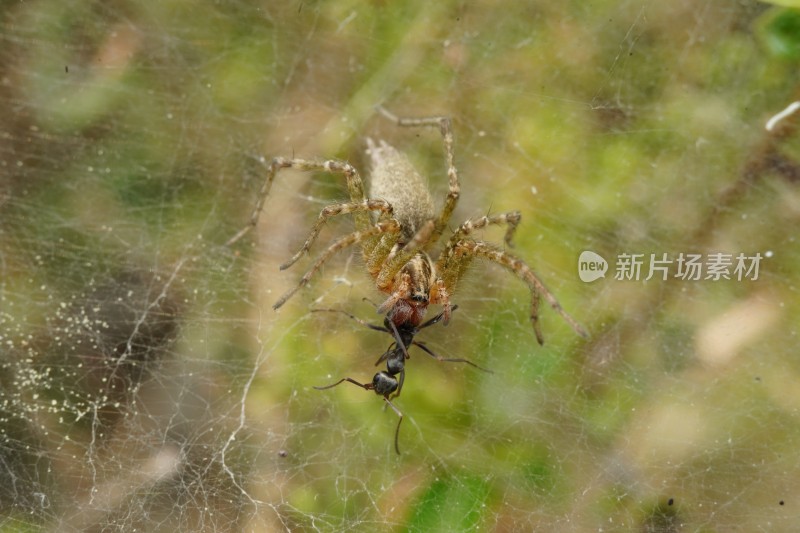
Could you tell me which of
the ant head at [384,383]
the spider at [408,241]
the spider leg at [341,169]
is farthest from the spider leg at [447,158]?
the ant head at [384,383]

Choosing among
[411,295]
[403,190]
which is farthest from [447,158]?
[411,295]

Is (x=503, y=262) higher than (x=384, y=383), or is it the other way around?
(x=503, y=262)

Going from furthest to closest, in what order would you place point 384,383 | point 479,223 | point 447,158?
1. point 447,158
2. point 479,223
3. point 384,383

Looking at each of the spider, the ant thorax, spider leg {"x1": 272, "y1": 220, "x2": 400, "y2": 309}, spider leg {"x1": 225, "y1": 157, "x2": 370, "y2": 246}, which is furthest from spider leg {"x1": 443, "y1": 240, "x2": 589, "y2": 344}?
spider leg {"x1": 225, "y1": 157, "x2": 370, "y2": 246}

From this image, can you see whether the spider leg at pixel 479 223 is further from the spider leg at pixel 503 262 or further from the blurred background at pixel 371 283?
the blurred background at pixel 371 283

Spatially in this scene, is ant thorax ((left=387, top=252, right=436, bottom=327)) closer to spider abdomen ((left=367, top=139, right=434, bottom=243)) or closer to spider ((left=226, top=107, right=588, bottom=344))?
spider ((left=226, top=107, right=588, bottom=344))

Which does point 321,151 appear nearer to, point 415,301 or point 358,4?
point 358,4

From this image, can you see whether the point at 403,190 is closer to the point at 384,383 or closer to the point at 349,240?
the point at 349,240
